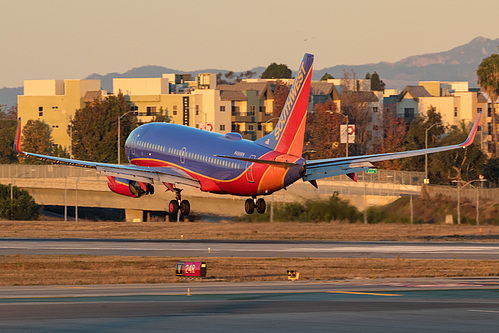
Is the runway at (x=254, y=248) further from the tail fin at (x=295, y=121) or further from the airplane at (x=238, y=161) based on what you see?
the tail fin at (x=295, y=121)

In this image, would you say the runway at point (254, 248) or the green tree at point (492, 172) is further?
the green tree at point (492, 172)

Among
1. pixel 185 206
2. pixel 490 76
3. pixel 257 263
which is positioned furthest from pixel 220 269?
pixel 490 76

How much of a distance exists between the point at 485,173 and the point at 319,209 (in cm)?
7144

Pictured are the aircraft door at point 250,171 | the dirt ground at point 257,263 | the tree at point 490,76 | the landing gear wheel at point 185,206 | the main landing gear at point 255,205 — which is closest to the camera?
the dirt ground at point 257,263

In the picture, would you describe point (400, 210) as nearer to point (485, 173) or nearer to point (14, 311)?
point (485, 173)

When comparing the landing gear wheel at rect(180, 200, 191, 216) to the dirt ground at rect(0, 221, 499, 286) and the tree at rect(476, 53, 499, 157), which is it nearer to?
the dirt ground at rect(0, 221, 499, 286)

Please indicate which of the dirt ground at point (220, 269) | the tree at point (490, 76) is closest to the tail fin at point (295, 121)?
the dirt ground at point (220, 269)

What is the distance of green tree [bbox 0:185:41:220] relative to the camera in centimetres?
14125

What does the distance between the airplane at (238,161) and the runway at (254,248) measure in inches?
401

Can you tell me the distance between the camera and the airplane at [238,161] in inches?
2596

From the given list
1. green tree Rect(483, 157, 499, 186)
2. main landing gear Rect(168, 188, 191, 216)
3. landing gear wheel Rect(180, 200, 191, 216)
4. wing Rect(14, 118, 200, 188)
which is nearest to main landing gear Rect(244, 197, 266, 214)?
wing Rect(14, 118, 200, 188)

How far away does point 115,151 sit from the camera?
649ft

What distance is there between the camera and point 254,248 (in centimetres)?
8856

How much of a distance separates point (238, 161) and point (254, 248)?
22515mm
